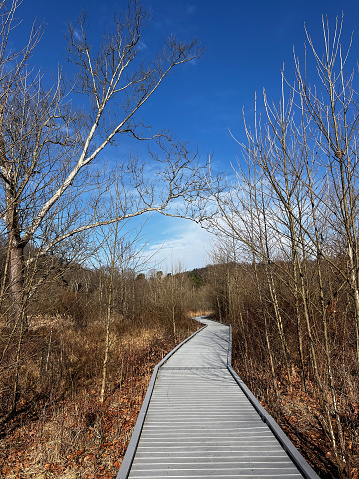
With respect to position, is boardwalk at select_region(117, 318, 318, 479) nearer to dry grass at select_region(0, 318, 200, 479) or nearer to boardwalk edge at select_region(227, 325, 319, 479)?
boardwalk edge at select_region(227, 325, 319, 479)

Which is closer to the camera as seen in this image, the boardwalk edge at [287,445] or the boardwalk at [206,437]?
the boardwalk edge at [287,445]

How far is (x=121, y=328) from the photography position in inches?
559

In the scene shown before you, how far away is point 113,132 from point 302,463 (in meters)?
9.26

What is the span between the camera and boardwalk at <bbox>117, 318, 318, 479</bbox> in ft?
11.4

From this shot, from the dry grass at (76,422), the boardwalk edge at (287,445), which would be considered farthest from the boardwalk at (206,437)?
the dry grass at (76,422)

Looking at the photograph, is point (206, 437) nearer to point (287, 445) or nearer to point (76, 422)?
point (287, 445)

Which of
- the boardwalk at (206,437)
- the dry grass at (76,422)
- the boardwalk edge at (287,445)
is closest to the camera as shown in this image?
the boardwalk edge at (287,445)

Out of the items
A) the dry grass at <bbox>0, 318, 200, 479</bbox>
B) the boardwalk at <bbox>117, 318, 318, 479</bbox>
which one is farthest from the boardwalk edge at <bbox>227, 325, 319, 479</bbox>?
the dry grass at <bbox>0, 318, 200, 479</bbox>

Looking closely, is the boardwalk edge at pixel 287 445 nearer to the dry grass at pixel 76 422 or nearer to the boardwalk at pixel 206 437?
the boardwalk at pixel 206 437

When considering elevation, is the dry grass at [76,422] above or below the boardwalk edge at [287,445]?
below

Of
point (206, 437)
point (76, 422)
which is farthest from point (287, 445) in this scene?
point (76, 422)

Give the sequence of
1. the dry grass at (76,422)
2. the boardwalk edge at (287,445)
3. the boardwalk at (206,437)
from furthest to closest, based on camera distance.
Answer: the dry grass at (76,422) → the boardwalk at (206,437) → the boardwalk edge at (287,445)

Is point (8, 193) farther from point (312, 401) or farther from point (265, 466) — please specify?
point (312, 401)

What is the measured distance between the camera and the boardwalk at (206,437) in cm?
348
